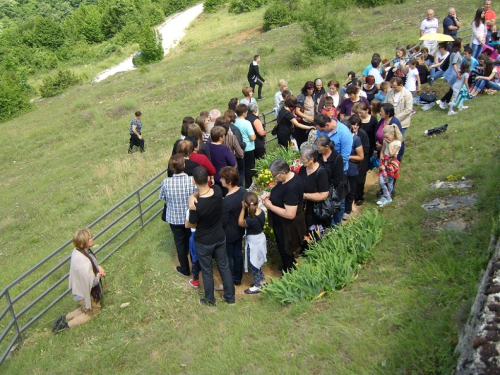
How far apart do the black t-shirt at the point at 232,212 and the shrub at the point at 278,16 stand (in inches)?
1232

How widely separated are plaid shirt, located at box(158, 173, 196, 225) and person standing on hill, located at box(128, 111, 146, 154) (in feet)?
28.7

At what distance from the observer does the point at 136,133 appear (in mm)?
15031

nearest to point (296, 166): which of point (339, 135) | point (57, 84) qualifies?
point (339, 135)

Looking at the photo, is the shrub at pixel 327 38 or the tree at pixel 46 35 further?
the tree at pixel 46 35

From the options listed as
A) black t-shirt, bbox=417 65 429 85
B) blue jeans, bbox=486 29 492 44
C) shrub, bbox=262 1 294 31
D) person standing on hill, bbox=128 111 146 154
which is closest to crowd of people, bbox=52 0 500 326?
black t-shirt, bbox=417 65 429 85

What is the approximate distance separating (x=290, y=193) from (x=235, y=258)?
4.32 feet

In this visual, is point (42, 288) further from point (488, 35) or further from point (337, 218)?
point (488, 35)

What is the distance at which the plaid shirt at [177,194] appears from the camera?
6301 mm

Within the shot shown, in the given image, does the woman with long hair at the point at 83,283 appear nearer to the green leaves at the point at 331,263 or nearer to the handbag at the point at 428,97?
the green leaves at the point at 331,263

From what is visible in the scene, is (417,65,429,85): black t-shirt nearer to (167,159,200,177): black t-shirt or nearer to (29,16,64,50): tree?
(167,159,200,177): black t-shirt

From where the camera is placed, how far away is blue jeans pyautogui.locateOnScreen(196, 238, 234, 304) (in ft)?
19.1

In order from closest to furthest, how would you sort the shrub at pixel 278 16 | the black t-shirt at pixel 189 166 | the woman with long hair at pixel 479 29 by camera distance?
1. the black t-shirt at pixel 189 166
2. the woman with long hair at pixel 479 29
3. the shrub at pixel 278 16

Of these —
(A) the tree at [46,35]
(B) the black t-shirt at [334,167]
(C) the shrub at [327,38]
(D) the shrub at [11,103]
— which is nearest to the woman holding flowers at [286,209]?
(B) the black t-shirt at [334,167]

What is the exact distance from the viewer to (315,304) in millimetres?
5449
